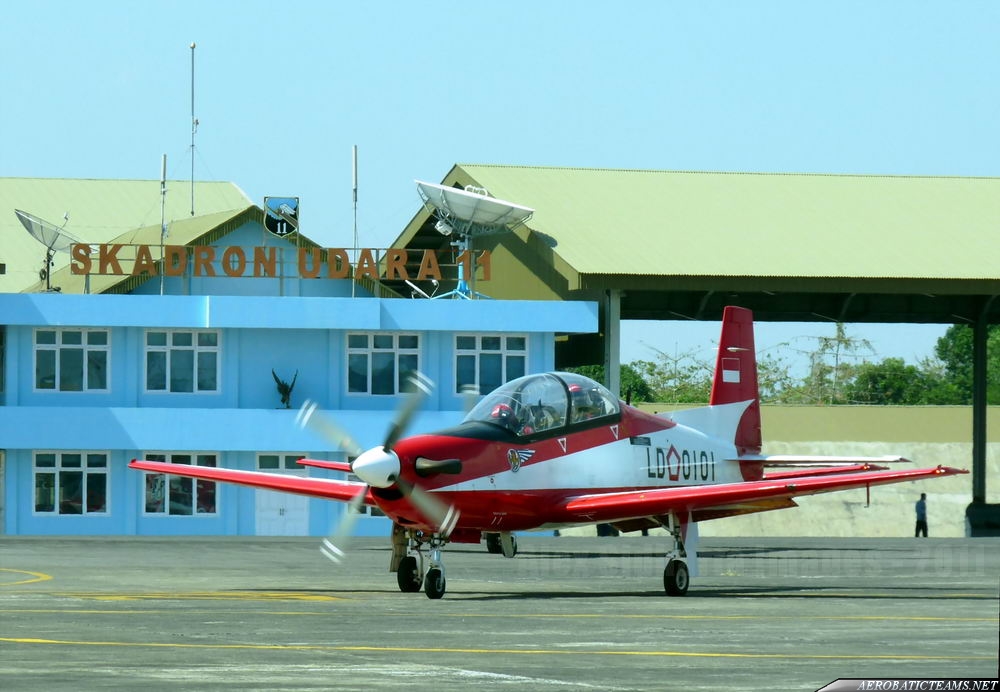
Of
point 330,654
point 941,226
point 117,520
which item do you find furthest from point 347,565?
point 941,226

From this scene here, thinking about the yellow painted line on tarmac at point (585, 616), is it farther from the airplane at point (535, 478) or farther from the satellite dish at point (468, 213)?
the satellite dish at point (468, 213)

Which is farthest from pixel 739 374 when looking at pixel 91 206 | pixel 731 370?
pixel 91 206

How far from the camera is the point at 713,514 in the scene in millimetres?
24922

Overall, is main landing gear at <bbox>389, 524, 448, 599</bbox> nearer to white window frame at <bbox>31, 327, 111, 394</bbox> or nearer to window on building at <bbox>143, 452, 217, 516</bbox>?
window on building at <bbox>143, 452, 217, 516</bbox>

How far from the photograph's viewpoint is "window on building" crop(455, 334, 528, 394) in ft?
170

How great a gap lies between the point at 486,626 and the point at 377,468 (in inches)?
152

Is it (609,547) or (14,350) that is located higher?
(14,350)

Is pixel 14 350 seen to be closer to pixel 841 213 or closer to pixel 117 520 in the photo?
pixel 117 520

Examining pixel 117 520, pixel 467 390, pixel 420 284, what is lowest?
pixel 117 520

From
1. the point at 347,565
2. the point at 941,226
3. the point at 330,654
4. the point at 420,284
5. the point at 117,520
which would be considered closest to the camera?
the point at 330,654

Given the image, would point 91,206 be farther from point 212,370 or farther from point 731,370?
point 731,370

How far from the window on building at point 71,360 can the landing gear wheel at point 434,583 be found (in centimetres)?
3155

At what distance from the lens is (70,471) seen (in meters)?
50.0

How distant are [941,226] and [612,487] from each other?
1337 inches
